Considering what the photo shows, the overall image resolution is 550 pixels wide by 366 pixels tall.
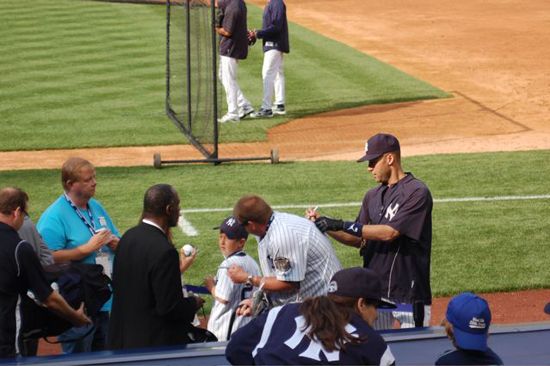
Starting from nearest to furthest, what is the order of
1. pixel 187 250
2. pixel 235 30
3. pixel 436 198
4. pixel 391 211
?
pixel 391 211 < pixel 187 250 < pixel 436 198 < pixel 235 30

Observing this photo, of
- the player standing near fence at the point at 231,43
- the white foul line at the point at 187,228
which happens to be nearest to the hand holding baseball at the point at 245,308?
the white foul line at the point at 187,228

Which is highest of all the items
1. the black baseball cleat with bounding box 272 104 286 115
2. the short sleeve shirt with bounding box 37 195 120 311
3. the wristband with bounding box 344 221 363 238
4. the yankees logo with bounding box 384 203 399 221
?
the yankees logo with bounding box 384 203 399 221

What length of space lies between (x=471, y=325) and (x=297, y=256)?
5.39 feet

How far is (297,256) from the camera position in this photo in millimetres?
5598

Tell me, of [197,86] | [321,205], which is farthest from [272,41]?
[321,205]

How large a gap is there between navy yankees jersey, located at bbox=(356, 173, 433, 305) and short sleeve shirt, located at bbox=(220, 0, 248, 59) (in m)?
8.87

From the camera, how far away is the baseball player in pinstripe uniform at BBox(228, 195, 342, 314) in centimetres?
556

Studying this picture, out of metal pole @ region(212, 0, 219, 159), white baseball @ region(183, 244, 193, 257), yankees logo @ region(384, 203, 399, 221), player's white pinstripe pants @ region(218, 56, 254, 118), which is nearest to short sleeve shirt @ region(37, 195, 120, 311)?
white baseball @ region(183, 244, 193, 257)

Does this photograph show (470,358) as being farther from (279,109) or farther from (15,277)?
(279,109)

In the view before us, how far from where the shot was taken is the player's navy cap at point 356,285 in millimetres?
4344

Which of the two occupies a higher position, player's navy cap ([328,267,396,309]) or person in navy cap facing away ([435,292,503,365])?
player's navy cap ([328,267,396,309])

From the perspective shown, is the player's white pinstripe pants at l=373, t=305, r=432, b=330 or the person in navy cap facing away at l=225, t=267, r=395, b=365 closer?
the person in navy cap facing away at l=225, t=267, r=395, b=365

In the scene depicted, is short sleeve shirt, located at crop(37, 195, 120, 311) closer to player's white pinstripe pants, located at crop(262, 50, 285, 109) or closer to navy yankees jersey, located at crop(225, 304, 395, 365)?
navy yankees jersey, located at crop(225, 304, 395, 365)

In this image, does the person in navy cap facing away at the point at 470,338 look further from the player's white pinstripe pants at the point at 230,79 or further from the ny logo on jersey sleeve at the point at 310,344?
the player's white pinstripe pants at the point at 230,79
